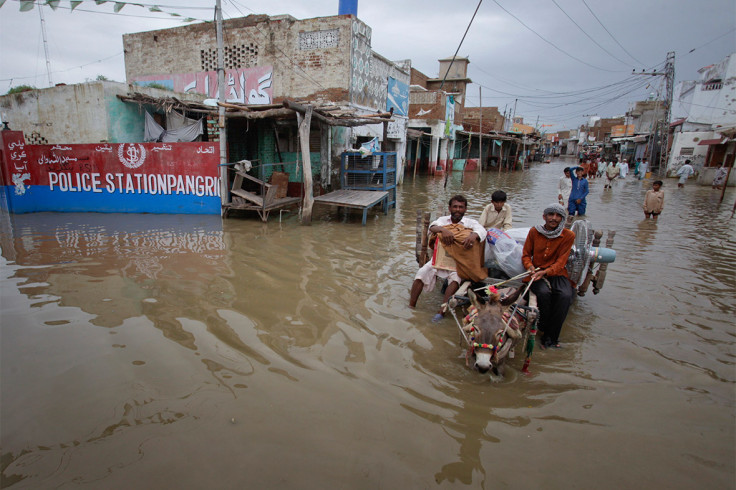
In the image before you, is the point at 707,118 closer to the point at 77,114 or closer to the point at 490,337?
the point at 490,337

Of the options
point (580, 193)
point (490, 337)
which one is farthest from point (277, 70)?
point (490, 337)

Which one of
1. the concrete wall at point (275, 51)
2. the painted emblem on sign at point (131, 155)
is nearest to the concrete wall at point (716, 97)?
the concrete wall at point (275, 51)

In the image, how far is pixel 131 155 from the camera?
11.2 m

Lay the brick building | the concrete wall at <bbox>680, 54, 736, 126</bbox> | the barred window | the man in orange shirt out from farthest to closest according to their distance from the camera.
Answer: the concrete wall at <bbox>680, 54, 736, 126</bbox>
the barred window
the brick building
the man in orange shirt

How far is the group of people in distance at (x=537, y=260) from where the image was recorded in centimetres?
421

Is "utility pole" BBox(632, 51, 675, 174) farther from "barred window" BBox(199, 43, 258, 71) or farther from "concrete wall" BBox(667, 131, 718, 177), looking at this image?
"barred window" BBox(199, 43, 258, 71)

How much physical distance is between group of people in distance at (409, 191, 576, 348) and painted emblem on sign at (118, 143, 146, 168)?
986 cm

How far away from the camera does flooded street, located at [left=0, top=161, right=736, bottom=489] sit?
2555mm

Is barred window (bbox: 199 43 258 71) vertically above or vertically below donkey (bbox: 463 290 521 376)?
above

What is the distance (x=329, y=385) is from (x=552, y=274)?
8.70 ft

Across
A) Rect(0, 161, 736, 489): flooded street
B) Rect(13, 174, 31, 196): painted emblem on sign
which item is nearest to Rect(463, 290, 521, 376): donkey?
Rect(0, 161, 736, 489): flooded street

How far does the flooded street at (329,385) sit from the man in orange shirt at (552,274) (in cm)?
29

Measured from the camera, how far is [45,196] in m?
11.7

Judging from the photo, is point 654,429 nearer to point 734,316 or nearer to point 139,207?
point 734,316
